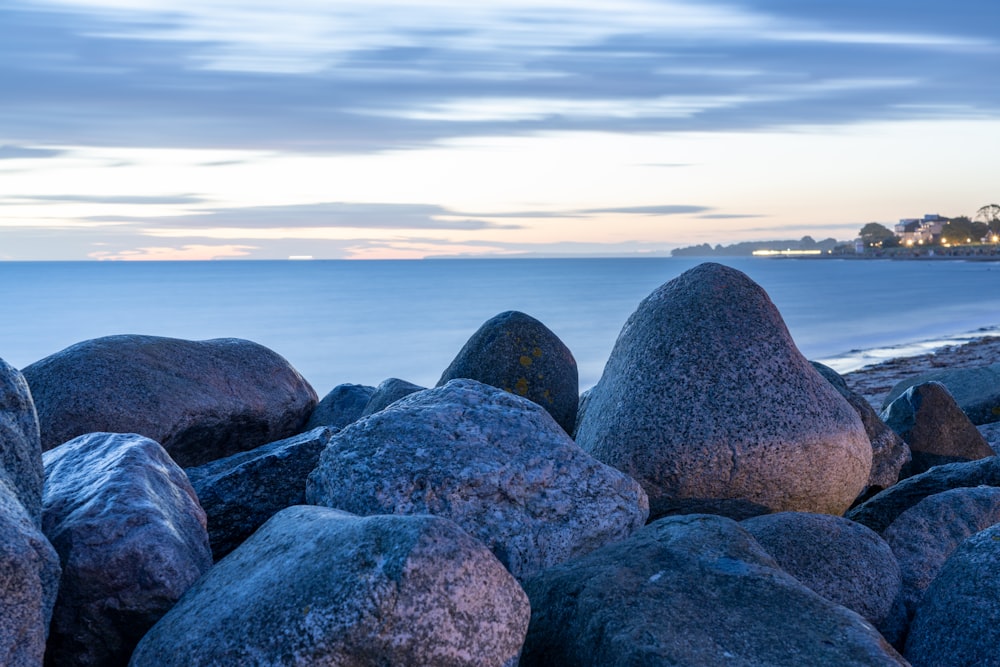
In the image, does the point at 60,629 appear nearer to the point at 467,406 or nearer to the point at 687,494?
the point at 467,406

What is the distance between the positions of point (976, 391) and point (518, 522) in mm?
8030

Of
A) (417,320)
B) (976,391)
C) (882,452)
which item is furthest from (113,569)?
(417,320)

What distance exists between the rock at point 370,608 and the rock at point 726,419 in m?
2.49

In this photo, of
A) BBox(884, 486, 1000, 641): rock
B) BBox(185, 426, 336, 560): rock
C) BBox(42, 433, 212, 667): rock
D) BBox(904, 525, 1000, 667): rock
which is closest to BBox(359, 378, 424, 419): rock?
BBox(185, 426, 336, 560): rock

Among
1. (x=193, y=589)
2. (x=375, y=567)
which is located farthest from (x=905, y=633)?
(x=193, y=589)

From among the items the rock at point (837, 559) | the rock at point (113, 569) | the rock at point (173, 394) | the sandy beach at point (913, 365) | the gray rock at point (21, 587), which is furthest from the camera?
the sandy beach at point (913, 365)

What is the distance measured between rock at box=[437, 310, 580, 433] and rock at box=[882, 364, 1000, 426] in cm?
411

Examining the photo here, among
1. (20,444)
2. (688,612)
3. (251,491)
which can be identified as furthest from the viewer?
(251,491)

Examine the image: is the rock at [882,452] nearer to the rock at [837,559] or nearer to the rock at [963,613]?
the rock at [837,559]

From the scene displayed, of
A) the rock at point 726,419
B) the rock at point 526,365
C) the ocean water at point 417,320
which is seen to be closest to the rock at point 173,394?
the rock at point 526,365

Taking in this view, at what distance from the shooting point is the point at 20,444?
4.40 m

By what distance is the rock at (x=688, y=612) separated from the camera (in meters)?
3.71

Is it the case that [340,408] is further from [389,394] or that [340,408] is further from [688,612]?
[688,612]

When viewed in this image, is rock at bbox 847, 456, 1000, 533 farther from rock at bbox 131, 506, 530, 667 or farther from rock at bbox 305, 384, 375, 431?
rock at bbox 305, 384, 375, 431
